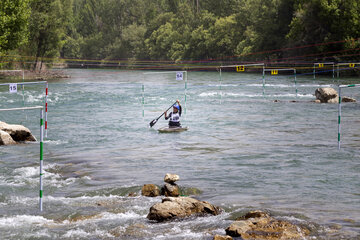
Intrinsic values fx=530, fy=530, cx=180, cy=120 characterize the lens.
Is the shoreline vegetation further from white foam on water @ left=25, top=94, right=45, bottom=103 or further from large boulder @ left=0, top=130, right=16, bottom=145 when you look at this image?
large boulder @ left=0, top=130, right=16, bottom=145

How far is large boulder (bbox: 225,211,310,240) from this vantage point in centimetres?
1061

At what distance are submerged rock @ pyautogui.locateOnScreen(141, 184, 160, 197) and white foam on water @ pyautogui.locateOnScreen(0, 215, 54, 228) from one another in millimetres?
2900

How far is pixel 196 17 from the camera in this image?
126 m

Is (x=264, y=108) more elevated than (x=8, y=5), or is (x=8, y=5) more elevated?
(x=8, y=5)

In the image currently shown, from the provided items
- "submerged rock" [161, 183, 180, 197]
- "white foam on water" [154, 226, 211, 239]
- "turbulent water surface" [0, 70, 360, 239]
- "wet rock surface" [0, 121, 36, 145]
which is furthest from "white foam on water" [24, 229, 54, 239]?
"wet rock surface" [0, 121, 36, 145]

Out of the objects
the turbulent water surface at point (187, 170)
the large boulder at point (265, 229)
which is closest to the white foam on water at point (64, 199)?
the turbulent water surface at point (187, 170)

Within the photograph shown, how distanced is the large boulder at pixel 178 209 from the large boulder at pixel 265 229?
1.12m

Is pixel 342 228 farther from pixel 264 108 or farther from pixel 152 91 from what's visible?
pixel 152 91

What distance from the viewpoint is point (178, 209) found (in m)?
12.1

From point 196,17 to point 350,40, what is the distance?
6609cm

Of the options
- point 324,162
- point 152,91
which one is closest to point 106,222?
point 324,162

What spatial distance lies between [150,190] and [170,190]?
0.54 m

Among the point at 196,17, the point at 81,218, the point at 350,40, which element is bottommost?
the point at 81,218

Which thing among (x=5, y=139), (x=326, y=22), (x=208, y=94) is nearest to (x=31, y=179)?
(x=5, y=139)
